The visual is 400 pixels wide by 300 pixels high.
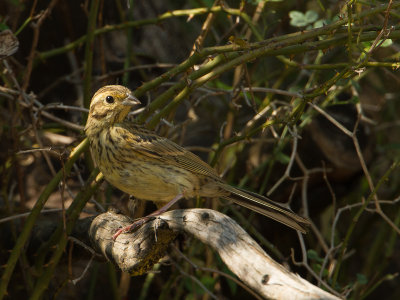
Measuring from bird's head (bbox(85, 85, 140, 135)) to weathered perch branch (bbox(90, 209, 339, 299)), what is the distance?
0.55 meters

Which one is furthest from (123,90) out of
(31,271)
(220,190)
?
(31,271)

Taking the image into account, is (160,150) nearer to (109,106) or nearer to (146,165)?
(146,165)

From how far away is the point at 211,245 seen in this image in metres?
2.33

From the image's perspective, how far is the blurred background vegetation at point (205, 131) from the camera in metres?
3.74

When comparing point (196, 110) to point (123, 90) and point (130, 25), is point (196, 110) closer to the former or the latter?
point (130, 25)

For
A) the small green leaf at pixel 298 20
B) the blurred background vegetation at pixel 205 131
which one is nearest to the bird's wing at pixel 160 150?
the blurred background vegetation at pixel 205 131

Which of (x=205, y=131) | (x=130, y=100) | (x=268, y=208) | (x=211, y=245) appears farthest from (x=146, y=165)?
(x=205, y=131)

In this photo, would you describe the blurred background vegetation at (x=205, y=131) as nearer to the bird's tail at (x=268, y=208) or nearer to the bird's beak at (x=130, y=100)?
the bird's beak at (x=130, y=100)

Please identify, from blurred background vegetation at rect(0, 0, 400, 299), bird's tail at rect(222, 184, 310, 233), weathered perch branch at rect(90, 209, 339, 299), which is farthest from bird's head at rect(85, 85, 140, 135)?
bird's tail at rect(222, 184, 310, 233)

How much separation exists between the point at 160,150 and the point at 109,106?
0.40 m

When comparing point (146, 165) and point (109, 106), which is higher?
point (109, 106)

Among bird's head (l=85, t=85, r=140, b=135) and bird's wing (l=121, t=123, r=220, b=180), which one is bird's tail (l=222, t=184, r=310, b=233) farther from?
bird's head (l=85, t=85, r=140, b=135)

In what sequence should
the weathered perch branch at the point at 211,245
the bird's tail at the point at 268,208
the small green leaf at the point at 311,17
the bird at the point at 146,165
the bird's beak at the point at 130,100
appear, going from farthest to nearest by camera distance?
the small green leaf at the point at 311,17
the bird's beak at the point at 130,100
the bird at the point at 146,165
the bird's tail at the point at 268,208
the weathered perch branch at the point at 211,245

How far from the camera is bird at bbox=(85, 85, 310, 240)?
321 cm
